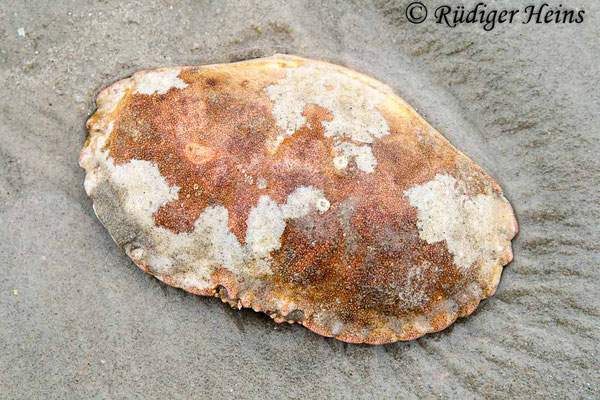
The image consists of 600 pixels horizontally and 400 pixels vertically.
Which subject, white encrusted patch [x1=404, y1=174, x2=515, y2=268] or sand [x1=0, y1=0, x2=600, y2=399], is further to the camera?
sand [x1=0, y1=0, x2=600, y2=399]

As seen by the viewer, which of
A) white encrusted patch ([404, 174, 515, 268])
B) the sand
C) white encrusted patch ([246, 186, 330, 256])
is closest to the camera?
white encrusted patch ([246, 186, 330, 256])

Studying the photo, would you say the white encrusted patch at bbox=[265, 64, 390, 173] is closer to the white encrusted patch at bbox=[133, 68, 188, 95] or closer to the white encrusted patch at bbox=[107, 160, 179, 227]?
the white encrusted patch at bbox=[133, 68, 188, 95]

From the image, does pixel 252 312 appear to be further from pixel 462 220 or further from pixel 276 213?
pixel 462 220

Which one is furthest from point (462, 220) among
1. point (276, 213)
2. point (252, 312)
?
point (252, 312)

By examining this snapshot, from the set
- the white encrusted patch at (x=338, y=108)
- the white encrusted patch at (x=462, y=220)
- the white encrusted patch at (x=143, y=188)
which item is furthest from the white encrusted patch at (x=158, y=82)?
the white encrusted patch at (x=462, y=220)

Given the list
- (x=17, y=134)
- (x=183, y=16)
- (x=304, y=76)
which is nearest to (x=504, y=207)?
(x=304, y=76)

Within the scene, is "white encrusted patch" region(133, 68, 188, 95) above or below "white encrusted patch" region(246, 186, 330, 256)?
above

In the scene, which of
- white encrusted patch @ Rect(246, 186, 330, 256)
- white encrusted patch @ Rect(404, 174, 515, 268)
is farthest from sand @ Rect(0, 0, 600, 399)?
white encrusted patch @ Rect(246, 186, 330, 256)

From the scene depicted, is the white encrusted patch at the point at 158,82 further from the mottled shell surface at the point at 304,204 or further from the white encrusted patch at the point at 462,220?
the white encrusted patch at the point at 462,220
